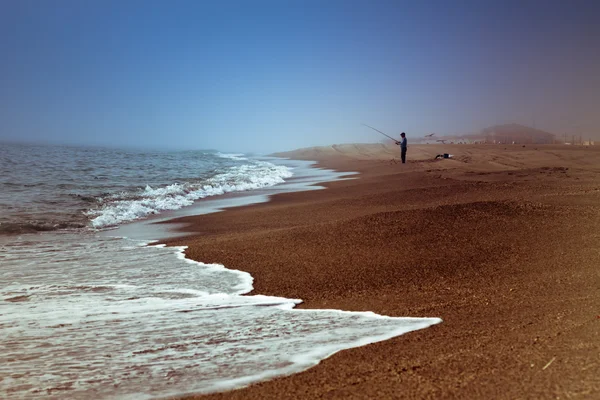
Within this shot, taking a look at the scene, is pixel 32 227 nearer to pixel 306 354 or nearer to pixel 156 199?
pixel 156 199

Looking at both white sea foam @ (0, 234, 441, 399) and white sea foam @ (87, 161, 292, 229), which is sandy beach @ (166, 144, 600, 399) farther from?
white sea foam @ (87, 161, 292, 229)

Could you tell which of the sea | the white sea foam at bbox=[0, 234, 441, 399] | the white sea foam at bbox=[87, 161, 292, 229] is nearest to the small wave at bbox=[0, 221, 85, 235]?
the white sea foam at bbox=[87, 161, 292, 229]

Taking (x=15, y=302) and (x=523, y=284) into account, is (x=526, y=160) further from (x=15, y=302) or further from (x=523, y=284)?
(x=15, y=302)

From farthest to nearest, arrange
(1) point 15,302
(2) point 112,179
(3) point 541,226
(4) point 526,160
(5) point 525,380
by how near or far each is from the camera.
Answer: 1. (4) point 526,160
2. (2) point 112,179
3. (3) point 541,226
4. (1) point 15,302
5. (5) point 525,380

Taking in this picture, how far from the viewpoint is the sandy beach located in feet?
8.86

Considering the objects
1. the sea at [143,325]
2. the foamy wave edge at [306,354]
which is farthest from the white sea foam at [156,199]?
the foamy wave edge at [306,354]

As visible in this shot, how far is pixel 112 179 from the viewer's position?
818 inches

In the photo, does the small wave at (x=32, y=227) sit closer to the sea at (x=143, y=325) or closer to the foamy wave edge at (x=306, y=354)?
the sea at (x=143, y=325)

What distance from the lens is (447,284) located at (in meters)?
4.92

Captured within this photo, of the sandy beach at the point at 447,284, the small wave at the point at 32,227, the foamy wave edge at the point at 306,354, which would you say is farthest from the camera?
the small wave at the point at 32,227

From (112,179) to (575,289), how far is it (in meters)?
19.7

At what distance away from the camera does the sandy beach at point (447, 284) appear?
2699 millimetres

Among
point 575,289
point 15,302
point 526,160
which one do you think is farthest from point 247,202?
point 526,160

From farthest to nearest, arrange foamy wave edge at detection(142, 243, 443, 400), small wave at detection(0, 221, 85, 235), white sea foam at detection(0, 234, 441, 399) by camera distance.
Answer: small wave at detection(0, 221, 85, 235)
white sea foam at detection(0, 234, 441, 399)
foamy wave edge at detection(142, 243, 443, 400)
